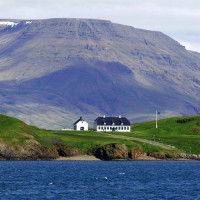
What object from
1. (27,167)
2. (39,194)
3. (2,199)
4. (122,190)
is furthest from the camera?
(27,167)

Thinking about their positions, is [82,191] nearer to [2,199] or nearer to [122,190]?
[122,190]

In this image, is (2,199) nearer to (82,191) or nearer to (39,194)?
(39,194)

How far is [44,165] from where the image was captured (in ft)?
631

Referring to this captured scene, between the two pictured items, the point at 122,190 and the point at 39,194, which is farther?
the point at 122,190

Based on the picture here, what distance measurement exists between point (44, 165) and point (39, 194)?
7575cm

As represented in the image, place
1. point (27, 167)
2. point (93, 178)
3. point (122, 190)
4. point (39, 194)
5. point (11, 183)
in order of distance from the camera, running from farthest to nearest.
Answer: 1. point (27, 167)
2. point (93, 178)
3. point (11, 183)
4. point (122, 190)
5. point (39, 194)

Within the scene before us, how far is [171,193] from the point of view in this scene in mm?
121625

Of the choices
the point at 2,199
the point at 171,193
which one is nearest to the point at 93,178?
the point at 171,193

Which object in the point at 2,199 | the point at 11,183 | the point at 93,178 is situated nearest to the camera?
the point at 2,199

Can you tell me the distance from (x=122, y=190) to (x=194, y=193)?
12.1 metres

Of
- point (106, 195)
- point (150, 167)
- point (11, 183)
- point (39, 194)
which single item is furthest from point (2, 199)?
point (150, 167)

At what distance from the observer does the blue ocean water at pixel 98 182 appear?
11756 centimetres

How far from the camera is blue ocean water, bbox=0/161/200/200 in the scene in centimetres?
11756

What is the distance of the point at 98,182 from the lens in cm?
14050
